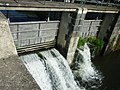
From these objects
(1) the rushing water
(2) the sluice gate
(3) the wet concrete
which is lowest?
(3) the wet concrete

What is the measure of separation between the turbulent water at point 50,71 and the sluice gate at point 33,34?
679mm

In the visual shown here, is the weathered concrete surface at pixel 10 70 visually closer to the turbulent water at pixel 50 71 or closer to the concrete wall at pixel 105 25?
the turbulent water at pixel 50 71

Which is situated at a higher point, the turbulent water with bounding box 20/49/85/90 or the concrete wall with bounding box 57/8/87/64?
the concrete wall with bounding box 57/8/87/64

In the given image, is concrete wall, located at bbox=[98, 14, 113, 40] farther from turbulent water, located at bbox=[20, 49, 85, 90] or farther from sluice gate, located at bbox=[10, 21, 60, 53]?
turbulent water, located at bbox=[20, 49, 85, 90]

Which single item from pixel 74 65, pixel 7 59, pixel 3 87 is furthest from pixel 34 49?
pixel 3 87

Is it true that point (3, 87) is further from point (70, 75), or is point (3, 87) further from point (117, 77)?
point (117, 77)

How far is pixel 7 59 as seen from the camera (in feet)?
17.6

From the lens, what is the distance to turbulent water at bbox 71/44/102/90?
11944 mm

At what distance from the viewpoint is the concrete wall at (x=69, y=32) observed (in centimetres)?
1125

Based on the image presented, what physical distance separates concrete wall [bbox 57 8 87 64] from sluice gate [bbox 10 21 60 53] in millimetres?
524

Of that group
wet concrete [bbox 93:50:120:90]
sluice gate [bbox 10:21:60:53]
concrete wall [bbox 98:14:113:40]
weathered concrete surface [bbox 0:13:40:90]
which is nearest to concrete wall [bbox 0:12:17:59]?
weathered concrete surface [bbox 0:13:40:90]

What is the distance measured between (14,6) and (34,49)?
4.01 metres

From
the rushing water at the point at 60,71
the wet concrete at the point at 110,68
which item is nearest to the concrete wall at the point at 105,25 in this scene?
the wet concrete at the point at 110,68

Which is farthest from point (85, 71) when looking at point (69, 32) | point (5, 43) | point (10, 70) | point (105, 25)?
point (10, 70)
